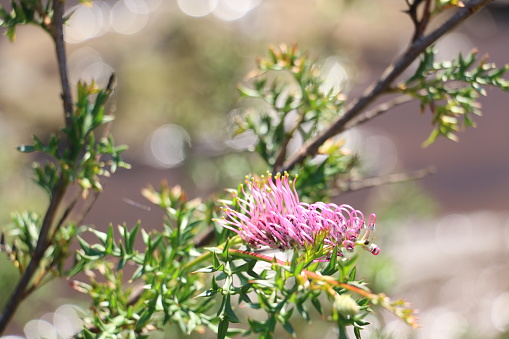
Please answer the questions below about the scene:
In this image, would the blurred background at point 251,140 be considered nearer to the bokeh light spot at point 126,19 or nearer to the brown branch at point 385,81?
the bokeh light spot at point 126,19

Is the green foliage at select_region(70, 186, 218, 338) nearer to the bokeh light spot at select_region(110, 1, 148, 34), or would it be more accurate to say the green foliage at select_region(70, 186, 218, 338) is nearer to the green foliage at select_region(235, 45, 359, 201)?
the green foliage at select_region(235, 45, 359, 201)

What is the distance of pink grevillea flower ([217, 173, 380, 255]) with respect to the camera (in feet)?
1.90

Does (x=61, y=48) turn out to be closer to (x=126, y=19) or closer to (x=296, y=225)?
(x=296, y=225)

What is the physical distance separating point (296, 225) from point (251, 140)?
3.08 m

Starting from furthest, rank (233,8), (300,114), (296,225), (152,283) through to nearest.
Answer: (233,8), (300,114), (152,283), (296,225)

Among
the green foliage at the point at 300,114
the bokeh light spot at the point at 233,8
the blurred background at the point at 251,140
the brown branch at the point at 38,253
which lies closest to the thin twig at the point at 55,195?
the brown branch at the point at 38,253

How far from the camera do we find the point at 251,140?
12.0 ft

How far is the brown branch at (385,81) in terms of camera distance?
76cm

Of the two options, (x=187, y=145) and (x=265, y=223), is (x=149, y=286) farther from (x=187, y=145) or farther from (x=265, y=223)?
(x=187, y=145)

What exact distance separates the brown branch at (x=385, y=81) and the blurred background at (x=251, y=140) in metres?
0.71

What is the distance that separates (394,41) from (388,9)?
0.45 meters

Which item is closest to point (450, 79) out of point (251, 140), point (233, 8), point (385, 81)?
point (385, 81)

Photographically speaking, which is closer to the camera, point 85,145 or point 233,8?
point 85,145

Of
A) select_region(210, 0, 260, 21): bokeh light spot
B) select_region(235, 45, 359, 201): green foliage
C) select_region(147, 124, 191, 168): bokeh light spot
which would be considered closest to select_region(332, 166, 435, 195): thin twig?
select_region(235, 45, 359, 201): green foliage
